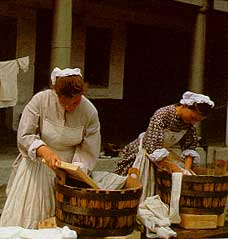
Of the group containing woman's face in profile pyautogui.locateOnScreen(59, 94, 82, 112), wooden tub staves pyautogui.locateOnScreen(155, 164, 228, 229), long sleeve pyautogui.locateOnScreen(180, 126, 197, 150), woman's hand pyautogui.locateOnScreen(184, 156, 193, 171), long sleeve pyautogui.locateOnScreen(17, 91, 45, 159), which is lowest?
wooden tub staves pyautogui.locateOnScreen(155, 164, 228, 229)

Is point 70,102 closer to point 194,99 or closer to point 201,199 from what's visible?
point 194,99

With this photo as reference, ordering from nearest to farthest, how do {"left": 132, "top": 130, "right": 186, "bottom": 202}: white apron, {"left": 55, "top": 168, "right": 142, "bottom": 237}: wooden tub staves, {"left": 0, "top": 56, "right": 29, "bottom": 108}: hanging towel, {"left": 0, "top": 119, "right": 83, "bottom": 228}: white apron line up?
{"left": 55, "top": 168, "right": 142, "bottom": 237}: wooden tub staves, {"left": 0, "top": 119, "right": 83, "bottom": 228}: white apron, {"left": 132, "top": 130, "right": 186, "bottom": 202}: white apron, {"left": 0, "top": 56, "right": 29, "bottom": 108}: hanging towel

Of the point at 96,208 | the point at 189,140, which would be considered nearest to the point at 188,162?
the point at 189,140

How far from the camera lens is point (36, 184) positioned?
14.0ft

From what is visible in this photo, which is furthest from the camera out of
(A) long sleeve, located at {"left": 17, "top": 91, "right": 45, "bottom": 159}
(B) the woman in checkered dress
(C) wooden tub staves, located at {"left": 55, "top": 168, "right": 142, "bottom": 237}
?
(B) the woman in checkered dress

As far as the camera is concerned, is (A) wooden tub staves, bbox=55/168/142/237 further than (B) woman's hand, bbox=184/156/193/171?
No

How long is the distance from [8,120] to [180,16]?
14.5ft

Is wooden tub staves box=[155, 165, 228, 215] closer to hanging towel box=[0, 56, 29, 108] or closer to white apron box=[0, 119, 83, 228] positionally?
white apron box=[0, 119, 83, 228]

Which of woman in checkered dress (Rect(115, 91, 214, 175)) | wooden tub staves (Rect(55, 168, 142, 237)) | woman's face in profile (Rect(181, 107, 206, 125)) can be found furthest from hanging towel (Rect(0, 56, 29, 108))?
wooden tub staves (Rect(55, 168, 142, 237))

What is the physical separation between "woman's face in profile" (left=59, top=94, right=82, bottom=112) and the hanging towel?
489 cm

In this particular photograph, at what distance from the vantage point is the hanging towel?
29.0ft

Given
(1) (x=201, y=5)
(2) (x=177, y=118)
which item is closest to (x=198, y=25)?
(1) (x=201, y=5)

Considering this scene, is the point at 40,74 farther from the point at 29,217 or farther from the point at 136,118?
the point at 29,217

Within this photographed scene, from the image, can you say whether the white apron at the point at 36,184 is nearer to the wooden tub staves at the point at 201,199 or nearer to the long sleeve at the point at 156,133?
the long sleeve at the point at 156,133
